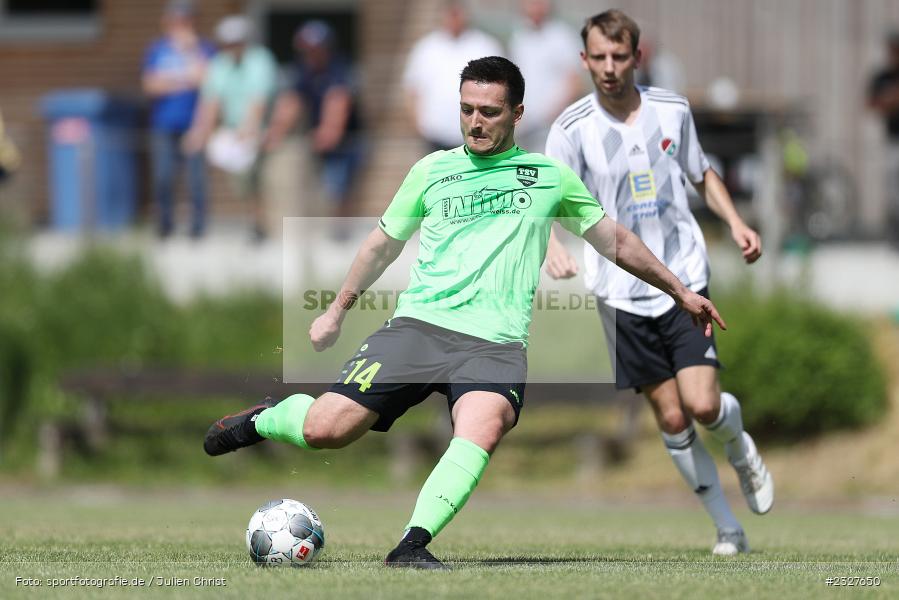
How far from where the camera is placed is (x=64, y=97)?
20.5 m

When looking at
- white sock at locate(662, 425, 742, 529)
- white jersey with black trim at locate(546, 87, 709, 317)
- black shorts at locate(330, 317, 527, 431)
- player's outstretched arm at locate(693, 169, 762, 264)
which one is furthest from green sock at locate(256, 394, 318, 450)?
player's outstretched arm at locate(693, 169, 762, 264)

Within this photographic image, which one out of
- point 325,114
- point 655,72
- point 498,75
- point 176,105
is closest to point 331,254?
point 325,114

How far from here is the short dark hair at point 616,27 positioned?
883 centimetres

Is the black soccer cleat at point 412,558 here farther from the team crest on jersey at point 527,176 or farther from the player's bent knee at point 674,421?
the player's bent knee at point 674,421

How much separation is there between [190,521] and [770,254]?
26.3 ft

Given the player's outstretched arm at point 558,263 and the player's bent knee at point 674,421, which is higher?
the player's outstretched arm at point 558,263

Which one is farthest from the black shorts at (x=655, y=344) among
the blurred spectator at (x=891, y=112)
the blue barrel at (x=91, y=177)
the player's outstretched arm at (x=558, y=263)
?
the blue barrel at (x=91, y=177)

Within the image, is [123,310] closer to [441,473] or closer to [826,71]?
[826,71]

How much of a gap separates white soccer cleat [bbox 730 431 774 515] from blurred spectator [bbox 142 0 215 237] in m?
10.6

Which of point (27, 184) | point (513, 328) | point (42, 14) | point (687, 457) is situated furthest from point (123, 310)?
point (513, 328)

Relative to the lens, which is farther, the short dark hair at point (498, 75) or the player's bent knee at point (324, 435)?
the player's bent knee at point (324, 435)

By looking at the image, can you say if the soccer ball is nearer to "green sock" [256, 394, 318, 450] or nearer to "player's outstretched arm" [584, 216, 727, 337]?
"green sock" [256, 394, 318, 450]

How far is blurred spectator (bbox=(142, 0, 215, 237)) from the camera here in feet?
62.0

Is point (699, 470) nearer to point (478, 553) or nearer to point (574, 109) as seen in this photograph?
point (478, 553)
